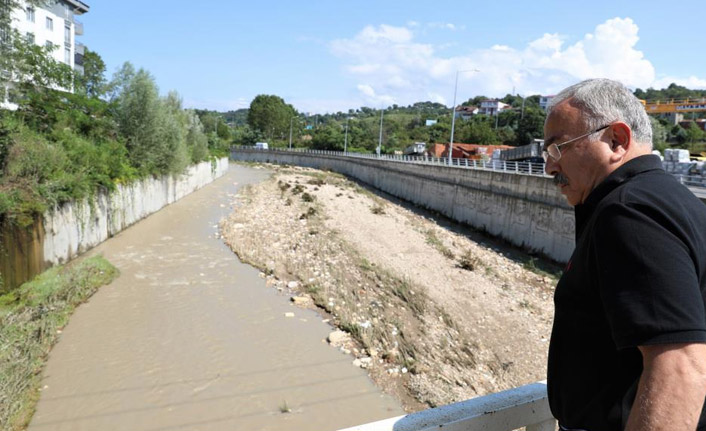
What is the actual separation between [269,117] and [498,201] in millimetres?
109208

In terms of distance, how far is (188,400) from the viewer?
814 centimetres

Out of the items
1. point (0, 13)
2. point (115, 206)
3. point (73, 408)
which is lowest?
point (73, 408)

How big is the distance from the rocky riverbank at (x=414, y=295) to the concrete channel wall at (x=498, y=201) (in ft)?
3.93

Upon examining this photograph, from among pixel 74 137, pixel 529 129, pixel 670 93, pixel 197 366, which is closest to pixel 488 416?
pixel 197 366

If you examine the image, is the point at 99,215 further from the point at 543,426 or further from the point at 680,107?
the point at 680,107

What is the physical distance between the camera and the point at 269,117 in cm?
12669

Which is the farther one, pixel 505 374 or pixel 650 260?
pixel 505 374

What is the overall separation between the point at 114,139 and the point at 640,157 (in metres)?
27.4

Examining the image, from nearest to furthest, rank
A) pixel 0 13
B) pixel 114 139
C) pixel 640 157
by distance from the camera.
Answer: pixel 640 157 < pixel 0 13 < pixel 114 139

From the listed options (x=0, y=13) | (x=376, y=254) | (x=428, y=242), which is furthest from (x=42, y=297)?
(x=428, y=242)

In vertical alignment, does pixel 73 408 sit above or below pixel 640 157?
below

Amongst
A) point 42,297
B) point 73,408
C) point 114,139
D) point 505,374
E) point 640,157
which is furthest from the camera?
point 114,139

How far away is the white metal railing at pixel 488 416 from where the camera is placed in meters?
1.80

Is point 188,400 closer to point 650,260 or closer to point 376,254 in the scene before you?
point 650,260
